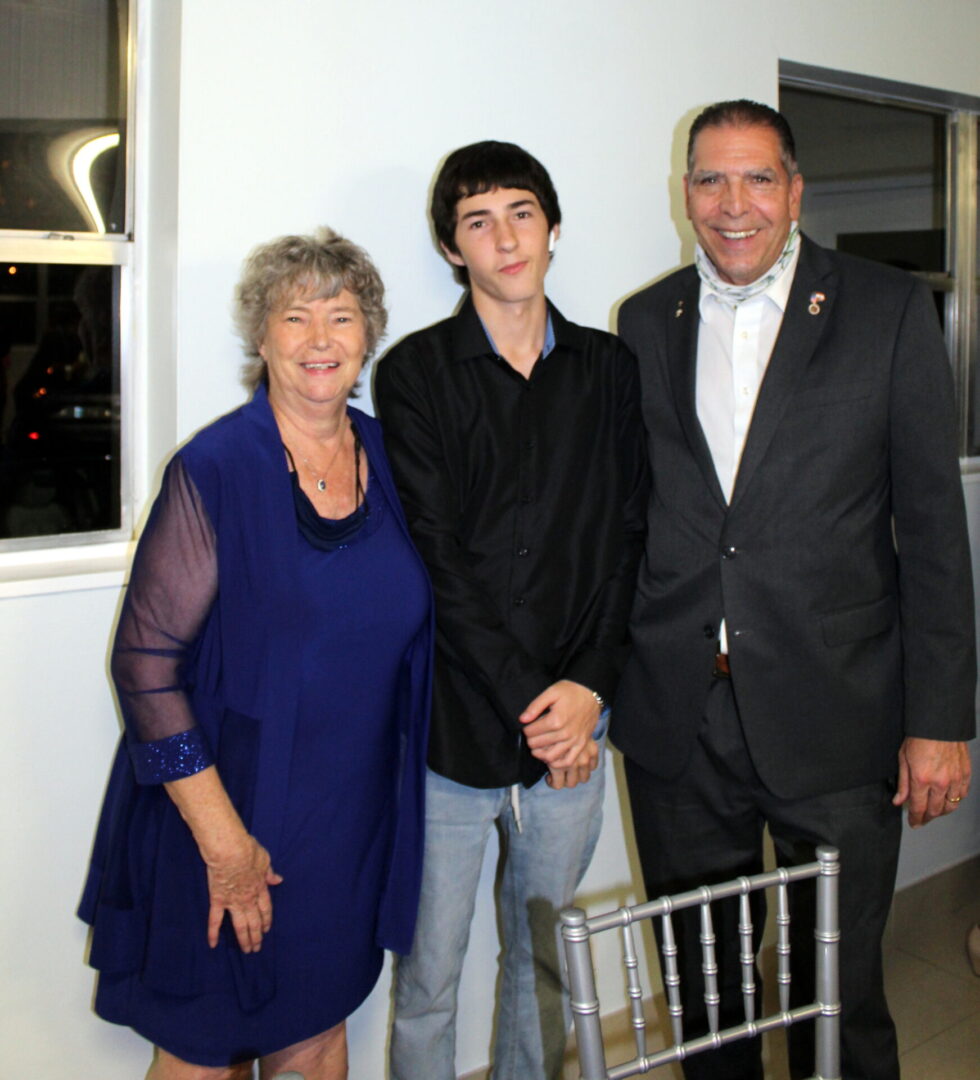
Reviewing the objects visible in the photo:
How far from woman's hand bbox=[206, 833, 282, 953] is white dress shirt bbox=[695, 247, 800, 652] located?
86cm

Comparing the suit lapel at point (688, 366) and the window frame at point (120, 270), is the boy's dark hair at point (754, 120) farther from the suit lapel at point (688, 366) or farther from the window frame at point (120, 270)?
the window frame at point (120, 270)

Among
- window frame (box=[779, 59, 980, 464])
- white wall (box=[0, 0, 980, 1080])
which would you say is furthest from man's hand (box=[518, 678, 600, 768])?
window frame (box=[779, 59, 980, 464])

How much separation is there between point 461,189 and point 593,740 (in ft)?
3.25

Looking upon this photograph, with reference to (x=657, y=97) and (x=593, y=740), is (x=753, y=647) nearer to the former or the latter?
(x=593, y=740)

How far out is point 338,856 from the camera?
176 cm

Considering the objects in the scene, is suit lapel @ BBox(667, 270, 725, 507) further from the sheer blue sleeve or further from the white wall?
the sheer blue sleeve

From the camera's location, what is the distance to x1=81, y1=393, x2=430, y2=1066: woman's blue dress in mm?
1598

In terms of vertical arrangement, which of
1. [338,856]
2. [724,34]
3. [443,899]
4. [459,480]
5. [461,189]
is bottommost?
[443,899]

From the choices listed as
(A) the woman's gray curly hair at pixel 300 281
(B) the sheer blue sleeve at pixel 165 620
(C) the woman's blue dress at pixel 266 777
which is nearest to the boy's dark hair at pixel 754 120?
(A) the woman's gray curly hair at pixel 300 281

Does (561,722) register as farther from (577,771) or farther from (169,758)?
(169,758)

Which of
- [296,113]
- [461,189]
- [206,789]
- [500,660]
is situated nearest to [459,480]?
[500,660]

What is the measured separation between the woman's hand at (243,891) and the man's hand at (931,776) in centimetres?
107

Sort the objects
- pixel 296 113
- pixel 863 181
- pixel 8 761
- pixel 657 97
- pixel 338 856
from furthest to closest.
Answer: pixel 863 181
pixel 657 97
pixel 296 113
pixel 8 761
pixel 338 856

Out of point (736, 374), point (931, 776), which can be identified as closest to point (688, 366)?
point (736, 374)
